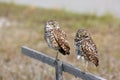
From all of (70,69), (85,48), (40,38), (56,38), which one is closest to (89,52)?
(85,48)

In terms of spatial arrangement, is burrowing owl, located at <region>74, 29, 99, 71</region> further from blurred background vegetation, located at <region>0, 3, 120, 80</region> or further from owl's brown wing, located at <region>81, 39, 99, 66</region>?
blurred background vegetation, located at <region>0, 3, 120, 80</region>

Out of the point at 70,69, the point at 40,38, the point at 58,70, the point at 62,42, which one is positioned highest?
the point at 62,42

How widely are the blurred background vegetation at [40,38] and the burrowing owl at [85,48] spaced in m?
1.70

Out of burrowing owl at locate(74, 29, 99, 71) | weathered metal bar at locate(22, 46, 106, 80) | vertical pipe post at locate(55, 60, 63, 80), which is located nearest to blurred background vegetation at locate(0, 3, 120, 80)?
weathered metal bar at locate(22, 46, 106, 80)

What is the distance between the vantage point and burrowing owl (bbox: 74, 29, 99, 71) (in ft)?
18.5

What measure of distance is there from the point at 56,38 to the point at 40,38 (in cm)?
502

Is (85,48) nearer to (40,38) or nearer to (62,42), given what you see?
(62,42)

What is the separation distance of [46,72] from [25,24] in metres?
3.73

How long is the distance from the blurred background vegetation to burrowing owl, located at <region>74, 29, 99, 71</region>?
170 centimetres

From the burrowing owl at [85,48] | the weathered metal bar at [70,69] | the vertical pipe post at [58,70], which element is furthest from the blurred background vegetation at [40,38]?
the burrowing owl at [85,48]

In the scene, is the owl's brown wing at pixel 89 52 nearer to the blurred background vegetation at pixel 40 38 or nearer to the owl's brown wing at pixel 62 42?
the owl's brown wing at pixel 62 42

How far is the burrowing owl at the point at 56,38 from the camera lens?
587cm

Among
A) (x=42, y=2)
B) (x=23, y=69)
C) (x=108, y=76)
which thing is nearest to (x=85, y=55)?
(x=108, y=76)

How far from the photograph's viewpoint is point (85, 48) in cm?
563
